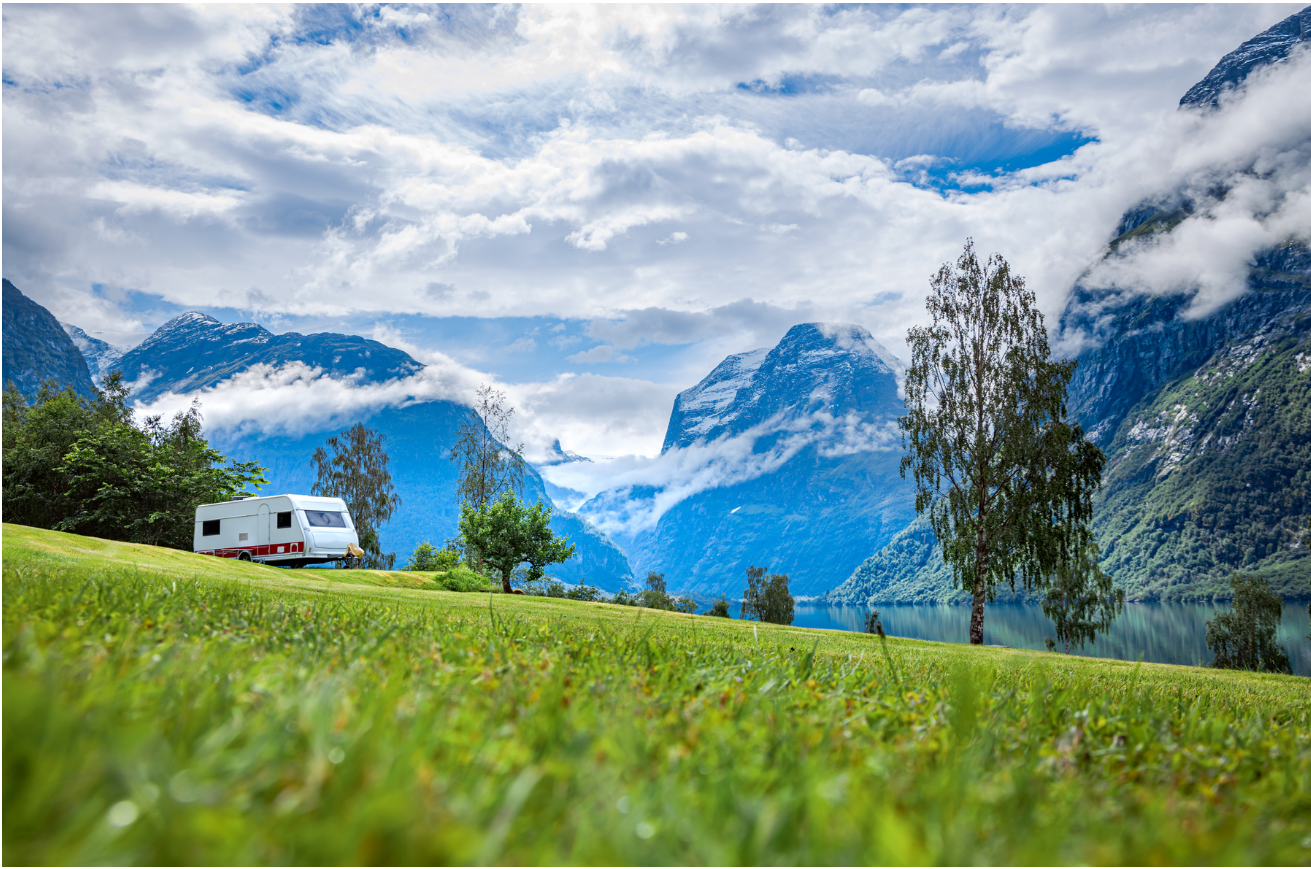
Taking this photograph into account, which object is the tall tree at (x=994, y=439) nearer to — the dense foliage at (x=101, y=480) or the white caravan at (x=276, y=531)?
the white caravan at (x=276, y=531)

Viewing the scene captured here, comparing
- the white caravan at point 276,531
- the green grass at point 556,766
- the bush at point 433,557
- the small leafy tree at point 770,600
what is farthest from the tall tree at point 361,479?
the green grass at point 556,766

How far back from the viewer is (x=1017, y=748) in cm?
275

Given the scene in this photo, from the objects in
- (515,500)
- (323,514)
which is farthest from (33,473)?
(515,500)

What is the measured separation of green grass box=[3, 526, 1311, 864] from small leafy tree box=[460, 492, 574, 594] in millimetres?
35465

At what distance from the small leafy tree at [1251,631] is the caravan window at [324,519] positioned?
3219 inches

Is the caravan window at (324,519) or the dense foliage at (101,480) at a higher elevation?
the dense foliage at (101,480)

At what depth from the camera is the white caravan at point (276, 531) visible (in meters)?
34.2

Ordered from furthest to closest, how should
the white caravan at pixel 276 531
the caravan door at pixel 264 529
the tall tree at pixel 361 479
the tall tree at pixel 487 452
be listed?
the tall tree at pixel 361 479 < the tall tree at pixel 487 452 < the caravan door at pixel 264 529 < the white caravan at pixel 276 531

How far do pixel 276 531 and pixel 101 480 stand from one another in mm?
14316

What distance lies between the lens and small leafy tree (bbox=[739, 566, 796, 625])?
102 m

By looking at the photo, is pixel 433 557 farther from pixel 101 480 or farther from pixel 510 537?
pixel 101 480

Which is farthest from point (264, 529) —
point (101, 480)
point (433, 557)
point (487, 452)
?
point (487, 452)

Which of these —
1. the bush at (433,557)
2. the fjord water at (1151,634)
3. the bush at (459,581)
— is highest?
the bush at (433,557)

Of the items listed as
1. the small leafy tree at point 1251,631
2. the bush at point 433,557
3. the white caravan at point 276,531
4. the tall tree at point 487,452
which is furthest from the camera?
the small leafy tree at point 1251,631
